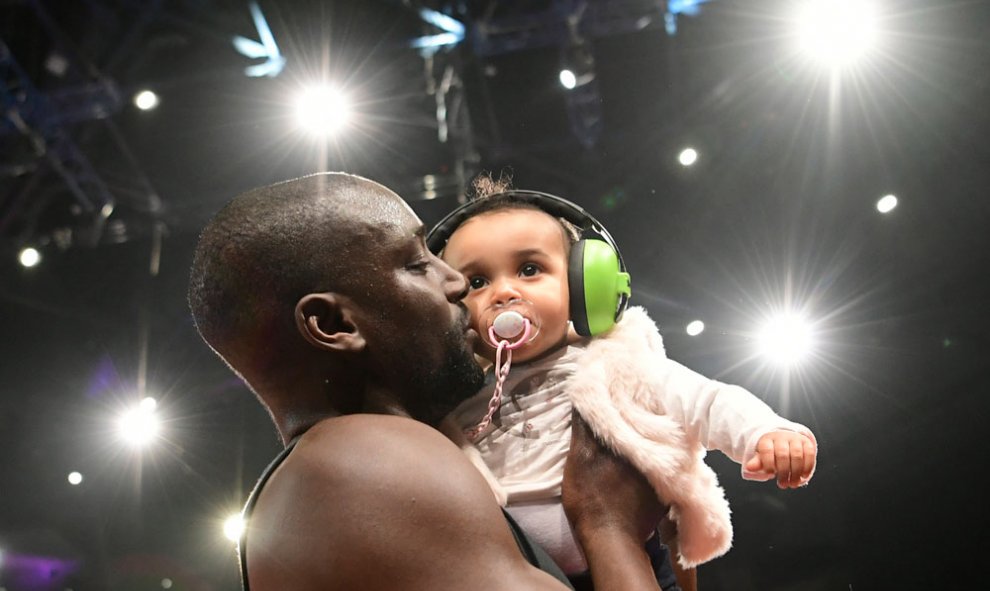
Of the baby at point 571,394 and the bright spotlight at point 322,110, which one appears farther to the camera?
the bright spotlight at point 322,110

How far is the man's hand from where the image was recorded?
54.2 inches

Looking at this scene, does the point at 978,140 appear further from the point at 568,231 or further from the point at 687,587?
the point at 687,587

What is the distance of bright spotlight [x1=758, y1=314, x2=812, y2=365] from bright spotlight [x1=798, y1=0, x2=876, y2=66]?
1.28m

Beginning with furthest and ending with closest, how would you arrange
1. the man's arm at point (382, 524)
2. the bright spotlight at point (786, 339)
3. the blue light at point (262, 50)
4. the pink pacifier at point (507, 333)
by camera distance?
the bright spotlight at point (786, 339)
the blue light at point (262, 50)
the pink pacifier at point (507, 333)
the man's arm at point (382, 524)

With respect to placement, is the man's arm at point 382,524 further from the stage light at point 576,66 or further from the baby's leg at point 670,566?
the stage light at point 576,66

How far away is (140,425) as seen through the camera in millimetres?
4934

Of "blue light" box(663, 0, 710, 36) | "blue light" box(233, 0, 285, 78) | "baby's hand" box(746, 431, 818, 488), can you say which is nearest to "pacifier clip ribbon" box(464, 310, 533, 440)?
"baby's hand" box(746, 431, 818, 488)

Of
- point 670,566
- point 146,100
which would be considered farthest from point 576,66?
point 670,566

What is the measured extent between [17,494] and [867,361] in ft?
15.6

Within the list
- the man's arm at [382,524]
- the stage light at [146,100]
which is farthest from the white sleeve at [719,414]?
the stage light at [146,100]

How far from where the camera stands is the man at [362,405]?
1.05 m

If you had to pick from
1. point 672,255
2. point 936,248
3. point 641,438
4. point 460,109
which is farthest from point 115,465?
point 936,248

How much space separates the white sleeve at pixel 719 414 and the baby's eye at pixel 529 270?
34 cm

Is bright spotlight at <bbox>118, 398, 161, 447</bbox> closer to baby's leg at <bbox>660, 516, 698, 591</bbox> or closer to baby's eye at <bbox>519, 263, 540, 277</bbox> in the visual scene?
baby's eye at <bbox>519, 263, 540, 277</bbox>
